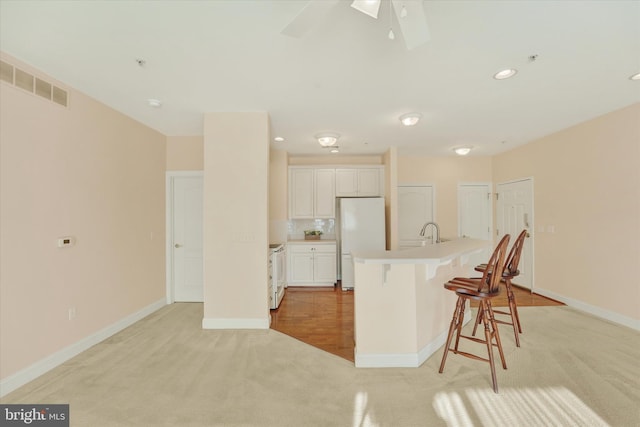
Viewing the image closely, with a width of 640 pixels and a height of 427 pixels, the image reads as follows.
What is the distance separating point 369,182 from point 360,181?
0.58ft

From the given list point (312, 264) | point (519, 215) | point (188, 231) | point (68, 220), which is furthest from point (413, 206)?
point (68, 220)

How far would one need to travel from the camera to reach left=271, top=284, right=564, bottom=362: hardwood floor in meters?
2.89

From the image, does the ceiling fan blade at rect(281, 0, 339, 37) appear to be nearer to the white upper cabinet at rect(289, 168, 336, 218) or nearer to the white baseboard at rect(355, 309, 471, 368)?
the white baseboard at rect(355, 309, 471, 368)

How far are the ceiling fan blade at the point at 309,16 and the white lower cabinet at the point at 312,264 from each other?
3.94 meters

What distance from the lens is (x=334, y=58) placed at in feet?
7.15

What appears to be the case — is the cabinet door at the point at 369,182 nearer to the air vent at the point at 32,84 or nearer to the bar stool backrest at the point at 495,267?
the bar stool backrest at the point at 495,267

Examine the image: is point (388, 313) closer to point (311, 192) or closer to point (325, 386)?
point (325, 386)

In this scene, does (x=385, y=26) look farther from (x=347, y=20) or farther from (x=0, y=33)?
(x=0, y=33)

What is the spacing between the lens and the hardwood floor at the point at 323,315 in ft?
9.49

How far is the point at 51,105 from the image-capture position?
96.1 inches

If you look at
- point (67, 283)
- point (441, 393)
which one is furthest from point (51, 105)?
point (441, 393)

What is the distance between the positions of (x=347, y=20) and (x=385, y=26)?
26 centimetres

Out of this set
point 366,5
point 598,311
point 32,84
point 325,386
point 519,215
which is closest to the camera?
point 366,5

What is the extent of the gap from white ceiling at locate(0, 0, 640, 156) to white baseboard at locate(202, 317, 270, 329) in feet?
8.10
